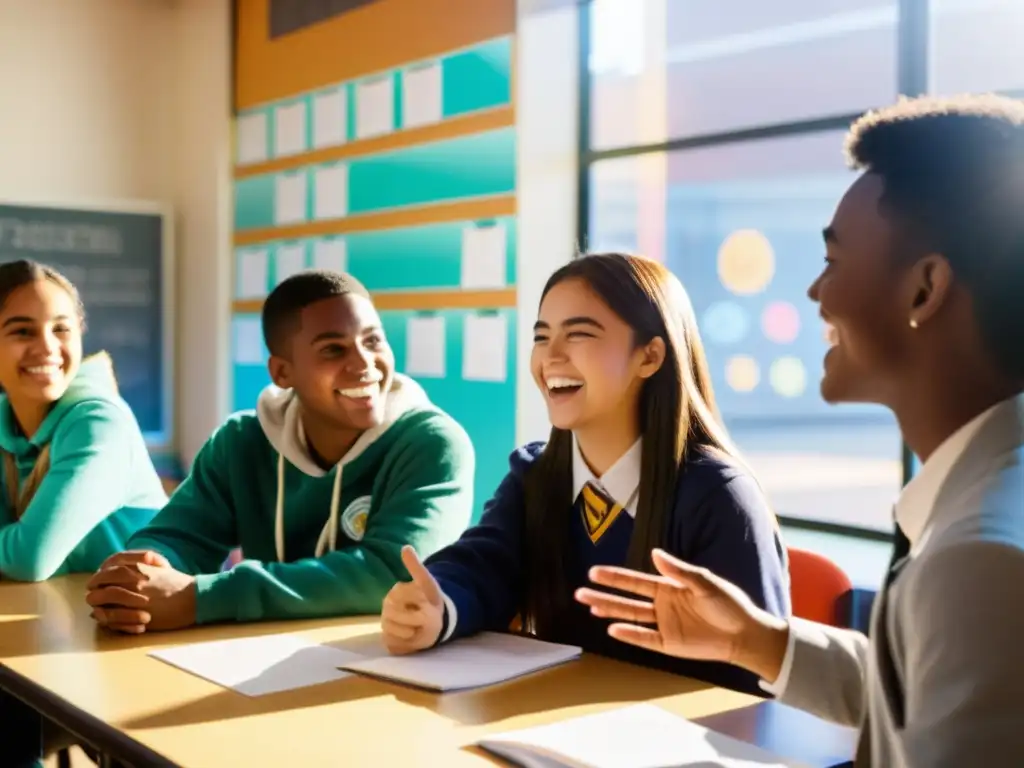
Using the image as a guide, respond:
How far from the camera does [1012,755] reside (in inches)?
30.2

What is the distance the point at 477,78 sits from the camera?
11.5ft

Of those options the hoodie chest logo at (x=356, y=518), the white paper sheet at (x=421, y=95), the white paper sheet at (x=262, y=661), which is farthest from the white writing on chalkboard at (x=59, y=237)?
the white paper sheet at (x=262, y=661)

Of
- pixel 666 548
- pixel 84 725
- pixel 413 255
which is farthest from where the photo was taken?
pixel 413 255

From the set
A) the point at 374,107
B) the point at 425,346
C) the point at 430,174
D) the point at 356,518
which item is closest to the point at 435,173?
the point at 430,174

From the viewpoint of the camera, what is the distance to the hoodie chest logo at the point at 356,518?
204 cm

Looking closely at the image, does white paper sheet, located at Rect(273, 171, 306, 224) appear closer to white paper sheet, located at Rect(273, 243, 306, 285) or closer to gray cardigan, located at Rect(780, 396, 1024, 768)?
white paper sheet, located at Rect(273, 243, 306, 285)

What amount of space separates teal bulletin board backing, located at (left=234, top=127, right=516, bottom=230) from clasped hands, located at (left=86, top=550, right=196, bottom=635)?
6.32ft

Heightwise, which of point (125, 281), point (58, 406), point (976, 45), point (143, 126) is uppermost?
point (143, 126)

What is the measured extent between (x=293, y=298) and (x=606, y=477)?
29.1 inches

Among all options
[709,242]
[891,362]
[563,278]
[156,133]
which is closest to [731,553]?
[563,278]

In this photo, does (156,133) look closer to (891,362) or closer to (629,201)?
(629,201)

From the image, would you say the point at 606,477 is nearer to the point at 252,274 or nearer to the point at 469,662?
the point at 469,662

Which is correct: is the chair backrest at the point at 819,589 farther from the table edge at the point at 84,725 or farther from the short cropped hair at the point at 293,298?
the table edge at the point at 84,725

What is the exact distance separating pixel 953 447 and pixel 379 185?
125 inches
